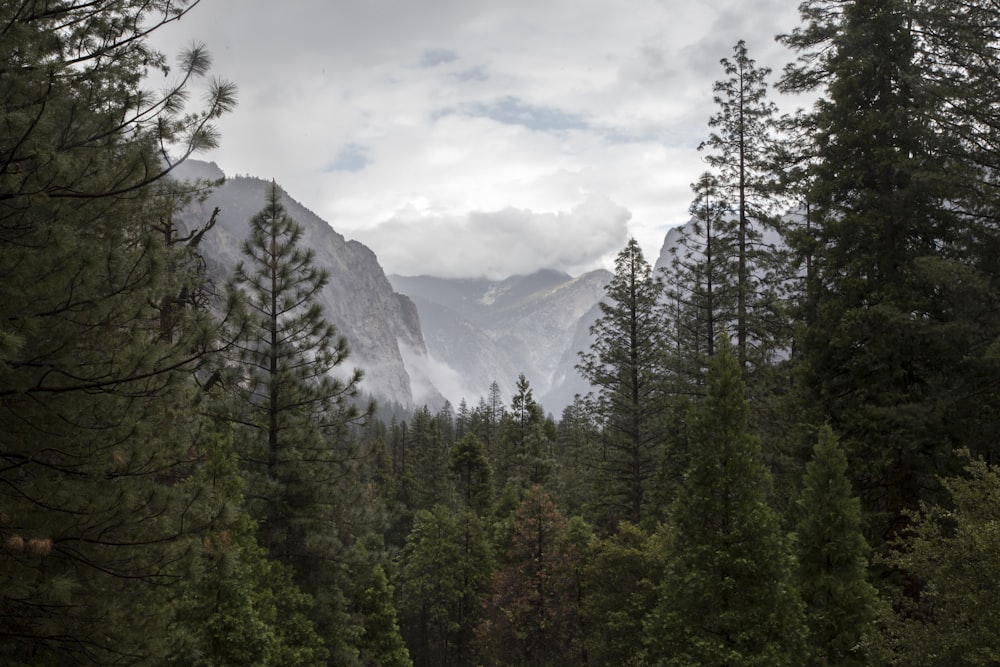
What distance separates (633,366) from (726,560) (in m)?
12.2

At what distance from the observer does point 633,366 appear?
2356cm

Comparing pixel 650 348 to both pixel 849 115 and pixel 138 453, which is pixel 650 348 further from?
pixel 138 453

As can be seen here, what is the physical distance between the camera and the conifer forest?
223 inches

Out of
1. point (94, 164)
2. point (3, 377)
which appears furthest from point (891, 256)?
point (3, 377)

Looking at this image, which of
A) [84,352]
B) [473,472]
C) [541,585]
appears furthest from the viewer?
[473,472]

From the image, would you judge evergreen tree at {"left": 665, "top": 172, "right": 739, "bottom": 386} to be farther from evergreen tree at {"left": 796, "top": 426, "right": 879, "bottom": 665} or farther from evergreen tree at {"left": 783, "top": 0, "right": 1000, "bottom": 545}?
evergreen tree at {"left": 796, "top": 426, "right": 879, "bottom": 665}

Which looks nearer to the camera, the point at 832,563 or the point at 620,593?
the point at 832,563

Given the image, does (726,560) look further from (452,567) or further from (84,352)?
(452,567)

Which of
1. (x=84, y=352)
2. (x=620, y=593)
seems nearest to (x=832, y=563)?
(x=620, y=593)

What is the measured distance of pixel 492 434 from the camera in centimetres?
7450

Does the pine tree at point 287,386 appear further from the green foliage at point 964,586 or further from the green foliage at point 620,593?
the green foliage at point 964,586

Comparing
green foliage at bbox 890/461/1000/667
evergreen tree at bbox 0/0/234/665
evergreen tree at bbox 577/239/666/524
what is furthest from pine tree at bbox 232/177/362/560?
evergreen tree at bbox 577/239/666/524

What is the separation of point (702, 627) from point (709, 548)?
61.9 inches

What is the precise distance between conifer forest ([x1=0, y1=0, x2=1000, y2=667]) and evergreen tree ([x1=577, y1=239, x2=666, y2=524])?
0.15 meters
